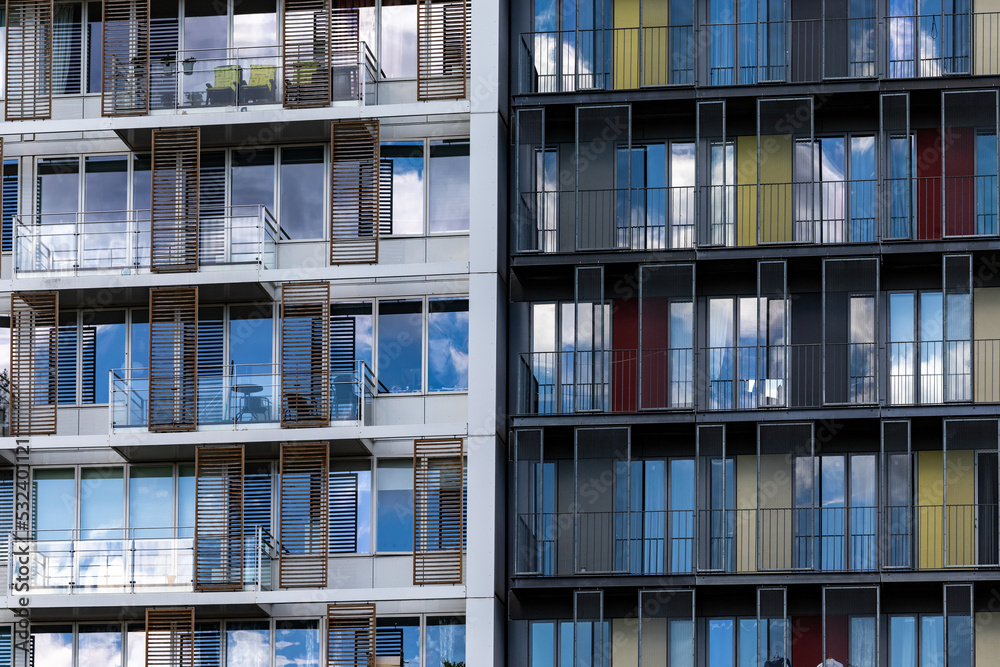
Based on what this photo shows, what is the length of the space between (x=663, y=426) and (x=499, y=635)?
559 centimetres

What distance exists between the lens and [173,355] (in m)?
40.9

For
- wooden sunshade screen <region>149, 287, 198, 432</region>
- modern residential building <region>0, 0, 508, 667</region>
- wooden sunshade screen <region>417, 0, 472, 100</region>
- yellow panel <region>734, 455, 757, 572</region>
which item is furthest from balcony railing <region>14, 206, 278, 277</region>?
yellow panel <region>734, 455, 757, 572</region>

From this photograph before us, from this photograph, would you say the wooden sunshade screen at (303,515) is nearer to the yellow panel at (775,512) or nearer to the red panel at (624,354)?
the red panel at (624,354)

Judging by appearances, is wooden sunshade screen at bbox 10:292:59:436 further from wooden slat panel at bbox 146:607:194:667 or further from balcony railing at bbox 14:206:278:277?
wooden slat panel at bbox 146:607:194:667

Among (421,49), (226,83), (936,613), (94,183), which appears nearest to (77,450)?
(94,183)

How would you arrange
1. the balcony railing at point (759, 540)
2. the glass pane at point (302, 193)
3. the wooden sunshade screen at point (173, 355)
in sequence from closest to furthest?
the balcony railing at point (759, 540) < the wooden sunshade screen at point (173, 355) < the glass pane at point (302, 193)

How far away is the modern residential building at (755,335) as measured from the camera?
130ft

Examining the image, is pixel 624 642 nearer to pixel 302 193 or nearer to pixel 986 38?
pixel 302 193

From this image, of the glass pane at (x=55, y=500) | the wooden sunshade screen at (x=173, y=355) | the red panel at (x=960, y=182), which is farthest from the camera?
the glass pane at (x=55, y=500)

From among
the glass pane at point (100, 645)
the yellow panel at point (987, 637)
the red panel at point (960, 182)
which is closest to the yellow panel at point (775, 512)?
the yellow panel at point (987, 637)

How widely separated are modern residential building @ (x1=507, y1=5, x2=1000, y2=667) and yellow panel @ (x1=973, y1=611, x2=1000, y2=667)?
0.04 m

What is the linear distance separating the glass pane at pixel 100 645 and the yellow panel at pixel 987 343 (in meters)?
19.0

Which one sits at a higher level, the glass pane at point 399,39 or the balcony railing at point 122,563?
the glass pane at point 399,39

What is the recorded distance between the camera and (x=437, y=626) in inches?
1563
